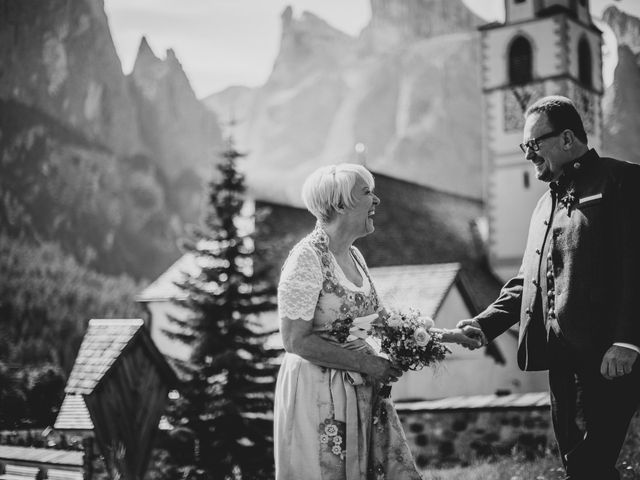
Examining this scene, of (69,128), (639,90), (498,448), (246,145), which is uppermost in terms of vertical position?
(246,145)

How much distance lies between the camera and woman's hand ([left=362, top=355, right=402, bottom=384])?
363cm

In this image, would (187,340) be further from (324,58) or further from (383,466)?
(324,58)

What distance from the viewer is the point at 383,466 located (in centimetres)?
370

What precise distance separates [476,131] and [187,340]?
245ft

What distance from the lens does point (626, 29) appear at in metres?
13.4

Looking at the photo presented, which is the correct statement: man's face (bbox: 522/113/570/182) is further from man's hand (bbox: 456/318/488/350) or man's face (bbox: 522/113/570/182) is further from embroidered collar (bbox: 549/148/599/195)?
man's hand (bbox: 456/318/488/350)

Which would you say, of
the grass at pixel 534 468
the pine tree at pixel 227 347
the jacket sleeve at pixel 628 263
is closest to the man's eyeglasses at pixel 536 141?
the jacket sleeve at pixel 628 263

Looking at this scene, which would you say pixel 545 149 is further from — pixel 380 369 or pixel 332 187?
pixel 380 369

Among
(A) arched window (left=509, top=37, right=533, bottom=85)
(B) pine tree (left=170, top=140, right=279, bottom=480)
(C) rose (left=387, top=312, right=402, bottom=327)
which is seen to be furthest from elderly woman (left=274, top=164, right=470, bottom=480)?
(A) arched window (left=509, top=37, right=533, bottom=85)

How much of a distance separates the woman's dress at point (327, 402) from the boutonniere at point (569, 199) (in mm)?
979

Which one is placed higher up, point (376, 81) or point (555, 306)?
point (376, 81)

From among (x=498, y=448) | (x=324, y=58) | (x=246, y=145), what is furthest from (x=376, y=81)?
(x=498, y=448)

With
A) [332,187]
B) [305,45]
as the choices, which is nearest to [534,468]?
[332,187]

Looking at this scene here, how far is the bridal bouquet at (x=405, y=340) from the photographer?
12.0 feet
